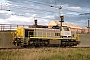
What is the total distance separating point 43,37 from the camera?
26297 millimetres

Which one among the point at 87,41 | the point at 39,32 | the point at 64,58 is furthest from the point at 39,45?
the point at 87,41

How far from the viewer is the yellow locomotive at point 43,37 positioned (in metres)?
25.2

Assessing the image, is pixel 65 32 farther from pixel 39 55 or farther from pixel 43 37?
pixel 39 55

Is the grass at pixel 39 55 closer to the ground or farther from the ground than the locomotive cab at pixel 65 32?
closer to the ground

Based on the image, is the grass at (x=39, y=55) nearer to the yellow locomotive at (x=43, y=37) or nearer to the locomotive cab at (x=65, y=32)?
the yellow locomotive at (x=43, y=37)

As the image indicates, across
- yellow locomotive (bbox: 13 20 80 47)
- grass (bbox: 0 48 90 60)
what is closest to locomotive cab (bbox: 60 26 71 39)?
yellow locomotive (bbox: 13 20 80 47)

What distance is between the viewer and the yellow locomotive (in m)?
25.2

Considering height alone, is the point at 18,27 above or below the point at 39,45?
above

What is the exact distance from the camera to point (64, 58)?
14523 millimetres

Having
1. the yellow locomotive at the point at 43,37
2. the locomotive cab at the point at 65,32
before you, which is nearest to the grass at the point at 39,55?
the yellow locomotive at the point at 43,37

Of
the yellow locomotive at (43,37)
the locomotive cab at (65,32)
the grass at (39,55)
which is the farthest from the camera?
the locomotive cab at (65,32)

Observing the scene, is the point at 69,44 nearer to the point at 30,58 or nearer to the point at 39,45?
the point at 39,45

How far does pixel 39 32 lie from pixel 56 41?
271cm

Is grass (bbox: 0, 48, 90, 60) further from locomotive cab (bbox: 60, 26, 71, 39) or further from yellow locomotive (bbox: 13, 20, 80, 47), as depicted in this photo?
locomotive cab (bbox: 60, 26, 71, 39)
